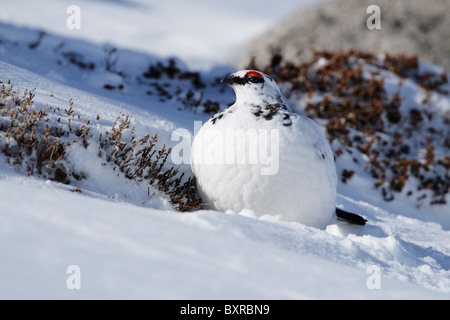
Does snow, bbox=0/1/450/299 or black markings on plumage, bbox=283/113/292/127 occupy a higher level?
black markings on plumage, bbox=283/113/292/127

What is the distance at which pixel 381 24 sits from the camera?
19.8 meters

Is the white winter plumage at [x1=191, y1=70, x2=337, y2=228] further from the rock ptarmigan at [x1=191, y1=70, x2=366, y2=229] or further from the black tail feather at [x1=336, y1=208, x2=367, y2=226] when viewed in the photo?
the black tail feather at [x1=336, y1=208, x2=367, y2=226]

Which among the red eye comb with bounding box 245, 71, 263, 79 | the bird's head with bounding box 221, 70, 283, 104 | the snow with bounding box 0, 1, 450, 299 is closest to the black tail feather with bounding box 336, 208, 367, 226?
the snow with bounding box 0, 1, 450, 299

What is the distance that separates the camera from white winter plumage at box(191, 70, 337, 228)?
318 cm

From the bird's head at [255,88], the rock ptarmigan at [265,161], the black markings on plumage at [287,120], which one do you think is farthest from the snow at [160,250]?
the bird's head at [255,88]

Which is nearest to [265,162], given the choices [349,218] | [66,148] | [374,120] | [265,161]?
[265,161]

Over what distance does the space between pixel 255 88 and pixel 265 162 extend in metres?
0.72

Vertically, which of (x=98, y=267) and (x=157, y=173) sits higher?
(x=157, y=173)

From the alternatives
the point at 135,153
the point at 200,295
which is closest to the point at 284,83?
the point at 135,153

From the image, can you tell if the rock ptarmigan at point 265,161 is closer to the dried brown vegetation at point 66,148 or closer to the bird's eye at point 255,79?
the bird's eye at point 255,79

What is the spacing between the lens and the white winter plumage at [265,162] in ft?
10.4

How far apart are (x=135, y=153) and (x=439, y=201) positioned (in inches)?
209

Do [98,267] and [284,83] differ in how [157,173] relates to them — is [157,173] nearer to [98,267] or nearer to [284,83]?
[98,267]

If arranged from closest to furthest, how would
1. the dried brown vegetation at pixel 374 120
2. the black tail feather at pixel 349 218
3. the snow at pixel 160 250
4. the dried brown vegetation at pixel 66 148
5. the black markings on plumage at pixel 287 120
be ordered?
the snow at pixel 160 250, the dried brown vegetation at pixel 66 148, the black markings on plumage at pixel 287 120, the black tail feather at pixel 349 218, the dried brown vegetation at pixel 374 120
